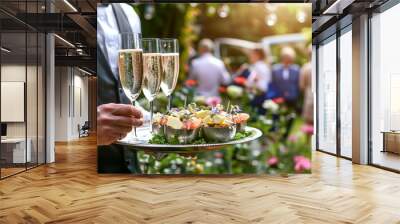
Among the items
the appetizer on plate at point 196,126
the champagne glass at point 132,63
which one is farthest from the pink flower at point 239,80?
the champagne glass at point 132,63

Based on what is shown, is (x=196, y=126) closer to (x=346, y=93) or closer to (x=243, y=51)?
(x=243, y=51)

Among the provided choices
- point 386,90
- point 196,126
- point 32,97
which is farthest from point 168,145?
point 386,90

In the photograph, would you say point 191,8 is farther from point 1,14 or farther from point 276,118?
point 1,14

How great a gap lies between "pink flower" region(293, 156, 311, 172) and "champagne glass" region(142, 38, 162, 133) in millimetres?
2533

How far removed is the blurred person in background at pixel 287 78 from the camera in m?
5.68

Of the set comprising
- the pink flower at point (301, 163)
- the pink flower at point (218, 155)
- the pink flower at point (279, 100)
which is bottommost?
the pink flower at point (301, 163)

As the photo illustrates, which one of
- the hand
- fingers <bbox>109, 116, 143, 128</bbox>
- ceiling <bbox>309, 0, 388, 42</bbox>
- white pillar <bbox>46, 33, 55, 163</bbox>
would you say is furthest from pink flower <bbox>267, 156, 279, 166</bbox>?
white pillar <bbox>46, 33, 55, 163</bbox>

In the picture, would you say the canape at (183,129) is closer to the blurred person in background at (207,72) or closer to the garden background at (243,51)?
the garden background at (243,51)

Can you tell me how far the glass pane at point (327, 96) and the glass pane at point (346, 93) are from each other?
1.53 ft

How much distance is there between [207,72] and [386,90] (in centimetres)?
309

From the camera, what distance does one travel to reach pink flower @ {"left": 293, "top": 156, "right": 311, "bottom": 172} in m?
5.79

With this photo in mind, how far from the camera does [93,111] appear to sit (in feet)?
64.3

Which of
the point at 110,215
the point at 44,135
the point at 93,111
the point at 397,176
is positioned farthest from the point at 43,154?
the point at 93,111

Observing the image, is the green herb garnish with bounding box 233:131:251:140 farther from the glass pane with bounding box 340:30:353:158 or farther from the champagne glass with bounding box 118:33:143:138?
the glass pane with bounding box 340:30:353:158
